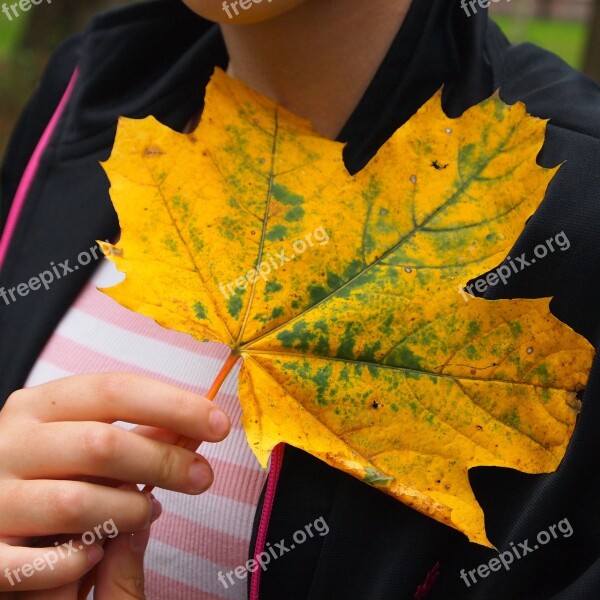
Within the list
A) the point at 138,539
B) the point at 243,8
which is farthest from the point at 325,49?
the point at 138,539

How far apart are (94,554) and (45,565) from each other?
44 millimetres

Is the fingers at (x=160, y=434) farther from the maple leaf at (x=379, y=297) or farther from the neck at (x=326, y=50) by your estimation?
the neck at (x=326, y=50)

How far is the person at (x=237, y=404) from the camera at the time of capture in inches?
27.6

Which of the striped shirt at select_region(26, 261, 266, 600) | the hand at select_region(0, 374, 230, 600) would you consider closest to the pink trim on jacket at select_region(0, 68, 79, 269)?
the striped shirt at select_region(26, 261, 266, 600)

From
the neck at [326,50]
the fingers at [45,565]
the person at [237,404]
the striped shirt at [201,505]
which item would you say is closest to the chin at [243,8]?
the person at [237,404]

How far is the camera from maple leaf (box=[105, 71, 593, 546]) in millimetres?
728

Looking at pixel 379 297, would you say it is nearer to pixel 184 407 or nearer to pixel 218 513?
pixel 184 407

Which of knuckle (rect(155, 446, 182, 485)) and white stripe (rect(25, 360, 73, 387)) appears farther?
white stripe (rect(25, 360, 73, 387))

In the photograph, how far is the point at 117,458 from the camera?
68 centimetres

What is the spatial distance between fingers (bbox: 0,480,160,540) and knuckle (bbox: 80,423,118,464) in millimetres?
31

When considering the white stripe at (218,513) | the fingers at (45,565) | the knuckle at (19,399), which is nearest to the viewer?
the fingers at (45,565)

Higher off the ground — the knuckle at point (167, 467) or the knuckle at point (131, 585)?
the knuckle at point (167, 467)

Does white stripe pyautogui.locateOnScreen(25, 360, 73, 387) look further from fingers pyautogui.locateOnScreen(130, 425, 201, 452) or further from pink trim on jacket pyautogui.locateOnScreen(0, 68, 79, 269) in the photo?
fingers pyautogui.locateOnScreen(130, 425, 201, 452)

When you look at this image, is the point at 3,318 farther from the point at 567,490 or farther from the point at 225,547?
the point at 567,490
